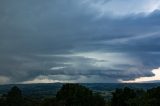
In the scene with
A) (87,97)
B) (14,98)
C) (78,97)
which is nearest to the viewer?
(78,97)

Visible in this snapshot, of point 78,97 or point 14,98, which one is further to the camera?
point 14,98

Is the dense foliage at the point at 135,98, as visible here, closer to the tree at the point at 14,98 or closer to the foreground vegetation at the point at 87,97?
the foreground vegetation at the point at 87,97

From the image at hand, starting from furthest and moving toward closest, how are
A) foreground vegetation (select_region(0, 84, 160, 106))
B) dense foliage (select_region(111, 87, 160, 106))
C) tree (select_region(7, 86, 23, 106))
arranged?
tree (select_region(7, 86, 23, 106)) → foreground vegetation (select_region(0, 84, 160, 106)) → dense foliage (select_region(111, 87, 160, 106))

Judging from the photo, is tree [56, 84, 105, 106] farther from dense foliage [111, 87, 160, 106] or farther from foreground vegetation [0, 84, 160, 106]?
dense foliage [111, 87, 160, 106]

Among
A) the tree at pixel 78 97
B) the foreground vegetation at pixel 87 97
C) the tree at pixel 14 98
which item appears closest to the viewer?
the foreground vegetation at pixel 87 97

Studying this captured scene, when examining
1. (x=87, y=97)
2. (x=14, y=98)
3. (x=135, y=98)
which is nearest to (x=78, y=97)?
(x=87, y=97)

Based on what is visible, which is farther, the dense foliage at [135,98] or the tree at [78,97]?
the tree at [78,97]

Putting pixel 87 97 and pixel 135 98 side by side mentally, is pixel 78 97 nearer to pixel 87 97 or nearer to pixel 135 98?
pixel 87 97

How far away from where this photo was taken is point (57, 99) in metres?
122

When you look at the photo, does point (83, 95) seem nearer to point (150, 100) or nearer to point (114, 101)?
point (114, 101)

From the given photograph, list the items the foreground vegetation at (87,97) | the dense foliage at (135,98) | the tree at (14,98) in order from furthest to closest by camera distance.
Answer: the tree at (14,98)
the foreground vegetation at (87,97)
the dense foliage at (135,98)

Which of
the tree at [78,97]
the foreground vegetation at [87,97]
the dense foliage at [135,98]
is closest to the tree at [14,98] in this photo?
the foreground vegetation at [87,97]

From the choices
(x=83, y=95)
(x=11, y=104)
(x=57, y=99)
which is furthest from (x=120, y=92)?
(x=11, y=104)

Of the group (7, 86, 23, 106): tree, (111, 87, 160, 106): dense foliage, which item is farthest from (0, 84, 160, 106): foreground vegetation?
(7, 86, 23, 106): tree
